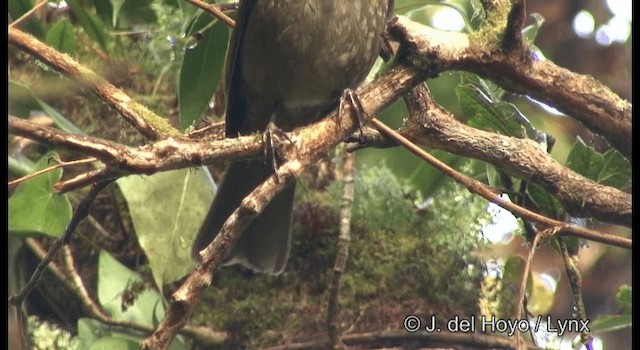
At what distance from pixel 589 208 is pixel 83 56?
1.07m

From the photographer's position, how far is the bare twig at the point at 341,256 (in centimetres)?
146

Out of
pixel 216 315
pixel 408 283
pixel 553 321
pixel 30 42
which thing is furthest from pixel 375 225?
pixel 30 42

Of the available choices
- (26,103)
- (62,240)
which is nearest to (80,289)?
(62,240)

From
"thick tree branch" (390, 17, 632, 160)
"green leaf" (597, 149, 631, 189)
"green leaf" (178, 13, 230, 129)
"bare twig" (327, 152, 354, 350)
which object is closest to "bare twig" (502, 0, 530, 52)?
"thick tree branch" (390, 17, 632, 160)

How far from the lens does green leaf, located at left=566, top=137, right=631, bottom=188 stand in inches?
56.1

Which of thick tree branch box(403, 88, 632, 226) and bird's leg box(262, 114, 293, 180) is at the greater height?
thick tree branch box(403, 88, 632, 226)

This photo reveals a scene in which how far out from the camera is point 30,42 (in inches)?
55.1

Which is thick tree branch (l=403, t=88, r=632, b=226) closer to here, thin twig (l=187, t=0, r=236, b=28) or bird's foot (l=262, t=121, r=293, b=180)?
bird's foot (l=262, t=121, r=293, b=180)

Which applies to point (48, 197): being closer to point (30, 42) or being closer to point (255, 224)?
point (30, 42)

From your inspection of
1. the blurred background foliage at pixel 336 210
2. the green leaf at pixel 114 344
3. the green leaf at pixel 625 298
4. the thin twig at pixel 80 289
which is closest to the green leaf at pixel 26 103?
the blurred background foliage at pixel 336 210

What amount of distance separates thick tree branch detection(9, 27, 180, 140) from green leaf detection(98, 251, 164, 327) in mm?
388

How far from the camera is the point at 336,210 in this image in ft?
5.98

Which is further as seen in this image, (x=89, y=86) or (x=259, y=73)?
(x=259, y=73)
